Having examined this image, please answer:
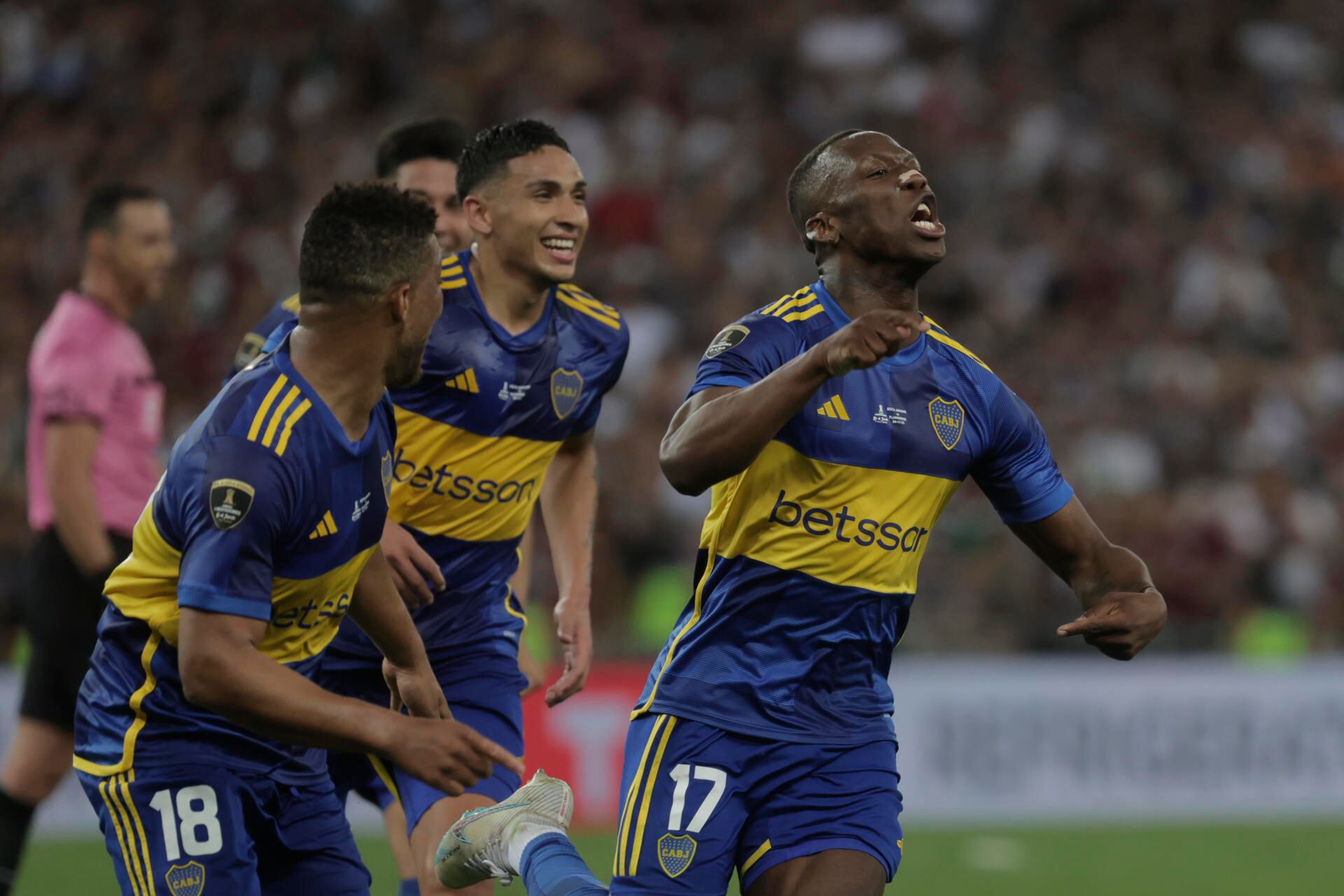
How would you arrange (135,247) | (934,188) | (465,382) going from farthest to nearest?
(934,188)
(135,247)
(465,382)

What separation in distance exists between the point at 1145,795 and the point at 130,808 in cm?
857

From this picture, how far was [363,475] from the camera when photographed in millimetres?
3848

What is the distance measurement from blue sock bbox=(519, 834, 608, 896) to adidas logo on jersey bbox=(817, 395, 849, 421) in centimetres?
133

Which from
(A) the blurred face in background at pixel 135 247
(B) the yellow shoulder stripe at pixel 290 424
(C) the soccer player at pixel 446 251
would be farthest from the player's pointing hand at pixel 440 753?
(A) the blurred face in background at pixel 135 247

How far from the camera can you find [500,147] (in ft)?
17.5

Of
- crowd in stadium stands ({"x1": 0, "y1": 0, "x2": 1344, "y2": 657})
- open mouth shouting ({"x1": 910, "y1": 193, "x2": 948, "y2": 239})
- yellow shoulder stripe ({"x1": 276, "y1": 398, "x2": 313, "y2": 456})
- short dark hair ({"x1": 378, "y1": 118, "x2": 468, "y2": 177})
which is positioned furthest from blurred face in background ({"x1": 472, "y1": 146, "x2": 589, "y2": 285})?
crowd in stadium stands ({"x1": 0, "y1": 0, "x2": 1344, "y2": 657})

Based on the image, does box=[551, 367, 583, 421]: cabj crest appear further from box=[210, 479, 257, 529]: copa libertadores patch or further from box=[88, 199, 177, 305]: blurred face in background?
box=[88, 199, 177, 305]: blurred face in background

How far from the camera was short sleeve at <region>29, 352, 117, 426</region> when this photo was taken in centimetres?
635

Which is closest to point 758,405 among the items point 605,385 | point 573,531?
point 605,385

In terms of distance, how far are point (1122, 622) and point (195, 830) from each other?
2.26 m

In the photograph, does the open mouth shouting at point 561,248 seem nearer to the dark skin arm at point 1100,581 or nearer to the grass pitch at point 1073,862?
the dark skin arm at point 1100,581

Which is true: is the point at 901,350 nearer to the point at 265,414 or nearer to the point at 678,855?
the point at 678,855

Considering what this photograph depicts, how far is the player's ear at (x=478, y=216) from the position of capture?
530cm

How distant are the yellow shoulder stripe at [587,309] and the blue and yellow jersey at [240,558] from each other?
4.95 ft
